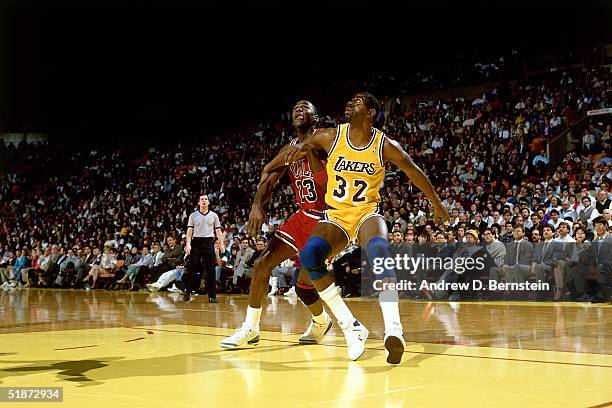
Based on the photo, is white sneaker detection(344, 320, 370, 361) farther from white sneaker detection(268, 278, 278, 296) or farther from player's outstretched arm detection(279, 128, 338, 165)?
white sneaker detection(268, 278, 278, 296)

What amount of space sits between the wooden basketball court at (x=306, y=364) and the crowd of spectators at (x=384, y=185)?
5.49m

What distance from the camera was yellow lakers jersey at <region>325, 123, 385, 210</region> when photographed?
5.13 meters

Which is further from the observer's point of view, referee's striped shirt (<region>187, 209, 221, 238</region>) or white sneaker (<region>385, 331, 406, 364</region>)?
referee's striped shirt (<region>187, 209, 221, 238</region>)

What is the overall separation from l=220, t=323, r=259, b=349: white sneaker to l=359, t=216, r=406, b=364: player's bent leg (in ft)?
4.10

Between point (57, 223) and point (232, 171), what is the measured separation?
745 cm

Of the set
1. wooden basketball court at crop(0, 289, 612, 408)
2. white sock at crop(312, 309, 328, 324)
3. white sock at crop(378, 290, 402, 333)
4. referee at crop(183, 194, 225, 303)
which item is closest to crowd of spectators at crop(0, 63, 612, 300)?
referee at crop(183, 194, 225, 303)

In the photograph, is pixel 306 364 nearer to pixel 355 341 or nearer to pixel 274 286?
pixel 355 341

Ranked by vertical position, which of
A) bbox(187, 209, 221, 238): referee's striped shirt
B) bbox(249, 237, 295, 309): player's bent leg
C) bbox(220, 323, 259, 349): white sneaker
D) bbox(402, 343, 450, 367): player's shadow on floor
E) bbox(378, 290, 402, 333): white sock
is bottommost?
bbox(402, 343, 450, 367): player's shadow on floor

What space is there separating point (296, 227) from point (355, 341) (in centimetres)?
132

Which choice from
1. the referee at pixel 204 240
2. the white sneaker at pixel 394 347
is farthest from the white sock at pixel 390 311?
the referee at pixel 204 240

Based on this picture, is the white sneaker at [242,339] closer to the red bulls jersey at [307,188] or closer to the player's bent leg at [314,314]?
the player's bent leg at [314,314]

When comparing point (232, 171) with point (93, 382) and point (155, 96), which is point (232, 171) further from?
point (93, 382)

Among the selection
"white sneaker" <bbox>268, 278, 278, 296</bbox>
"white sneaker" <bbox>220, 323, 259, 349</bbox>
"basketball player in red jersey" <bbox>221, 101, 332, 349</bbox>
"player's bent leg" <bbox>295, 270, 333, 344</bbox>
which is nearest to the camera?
"white sneaker" <bbox>220, 323, 259, 349</bbox>

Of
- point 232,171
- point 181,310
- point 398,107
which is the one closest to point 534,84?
point 398,107
